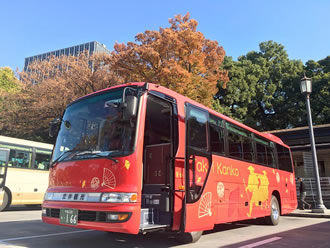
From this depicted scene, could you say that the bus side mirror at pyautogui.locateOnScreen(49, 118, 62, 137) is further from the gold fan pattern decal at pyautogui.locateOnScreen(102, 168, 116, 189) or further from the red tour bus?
the gold fan pattern decal at pyautogui.locateOnScreen(102, 168, 116, 189)

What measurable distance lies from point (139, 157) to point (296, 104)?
104 ft

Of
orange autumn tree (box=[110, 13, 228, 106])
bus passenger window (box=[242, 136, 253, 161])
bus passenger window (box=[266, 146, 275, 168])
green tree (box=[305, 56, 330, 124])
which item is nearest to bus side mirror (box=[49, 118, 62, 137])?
bus passenger window (box=[242, 136, 253, 161])

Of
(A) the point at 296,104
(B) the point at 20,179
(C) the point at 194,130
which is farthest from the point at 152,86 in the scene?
(A) the point at 296,104

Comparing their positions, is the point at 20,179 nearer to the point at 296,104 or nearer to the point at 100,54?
the point at 100,54

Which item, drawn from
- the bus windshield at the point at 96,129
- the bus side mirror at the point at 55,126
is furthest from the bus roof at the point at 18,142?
the bus windshield at the point at 96,129

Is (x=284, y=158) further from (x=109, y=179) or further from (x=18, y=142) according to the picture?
(x=18, y=142)

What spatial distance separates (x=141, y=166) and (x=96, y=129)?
1.25 metres

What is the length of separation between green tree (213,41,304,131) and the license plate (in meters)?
26.1

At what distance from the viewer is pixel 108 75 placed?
23531 mm

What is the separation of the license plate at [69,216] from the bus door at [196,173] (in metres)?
2.03

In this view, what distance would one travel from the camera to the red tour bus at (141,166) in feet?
15.2

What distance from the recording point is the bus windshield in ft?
16.0

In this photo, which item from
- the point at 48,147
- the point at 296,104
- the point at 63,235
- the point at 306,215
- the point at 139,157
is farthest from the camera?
the point at 296,104

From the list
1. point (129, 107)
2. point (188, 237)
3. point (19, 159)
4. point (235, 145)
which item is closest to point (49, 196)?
point (129, 107)
